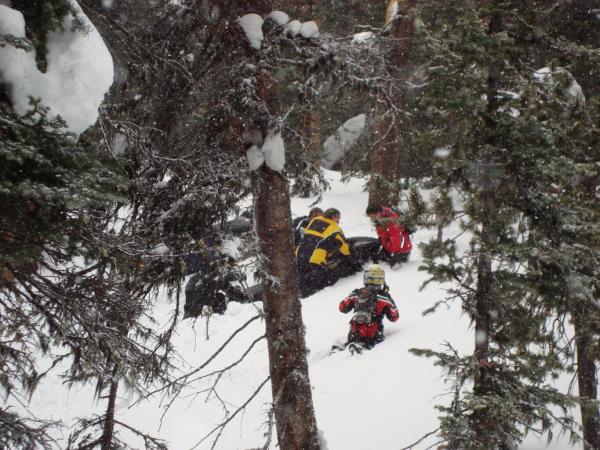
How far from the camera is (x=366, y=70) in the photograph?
5.23m

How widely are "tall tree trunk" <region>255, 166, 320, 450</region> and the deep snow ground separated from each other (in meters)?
0.55

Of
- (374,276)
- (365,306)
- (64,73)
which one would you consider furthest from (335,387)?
(64,73)

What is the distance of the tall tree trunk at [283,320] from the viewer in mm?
5047

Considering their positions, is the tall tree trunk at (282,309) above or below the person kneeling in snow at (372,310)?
below

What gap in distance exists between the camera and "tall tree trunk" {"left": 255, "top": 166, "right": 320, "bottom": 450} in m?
5.05

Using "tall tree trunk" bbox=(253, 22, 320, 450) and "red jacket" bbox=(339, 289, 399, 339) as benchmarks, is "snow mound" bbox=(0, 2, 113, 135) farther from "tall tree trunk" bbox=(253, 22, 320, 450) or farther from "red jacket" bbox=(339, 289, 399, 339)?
"red jacket" bbox=(339, 289, 399, 339)

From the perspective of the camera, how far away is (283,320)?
5.16 meters

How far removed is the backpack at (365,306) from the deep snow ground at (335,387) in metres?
0.61

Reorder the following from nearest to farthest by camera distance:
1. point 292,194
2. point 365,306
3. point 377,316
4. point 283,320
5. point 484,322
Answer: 1. point 484,322
2. point 283,320
3. point 292,194
4. point 365,306
5. point 377,316

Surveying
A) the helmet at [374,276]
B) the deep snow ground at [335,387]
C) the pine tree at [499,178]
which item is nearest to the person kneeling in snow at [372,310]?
the helmet at [374,276]

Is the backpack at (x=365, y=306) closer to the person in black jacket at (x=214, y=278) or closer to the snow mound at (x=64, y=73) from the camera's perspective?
the person in black jacket at (x=214, y=278)

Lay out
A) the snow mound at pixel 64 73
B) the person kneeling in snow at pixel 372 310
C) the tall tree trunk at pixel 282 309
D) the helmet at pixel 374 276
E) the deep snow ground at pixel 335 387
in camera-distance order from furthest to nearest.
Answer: the helmet at pixel 374 276
the person kneeling in snow at pixel 372 310
the deep snow ground at pixel 335 387
the tall tree trunk at pixel 282 309
the snow mound at pixel 64 73

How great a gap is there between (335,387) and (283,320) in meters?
3.32

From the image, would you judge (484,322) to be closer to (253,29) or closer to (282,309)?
(282,309)
